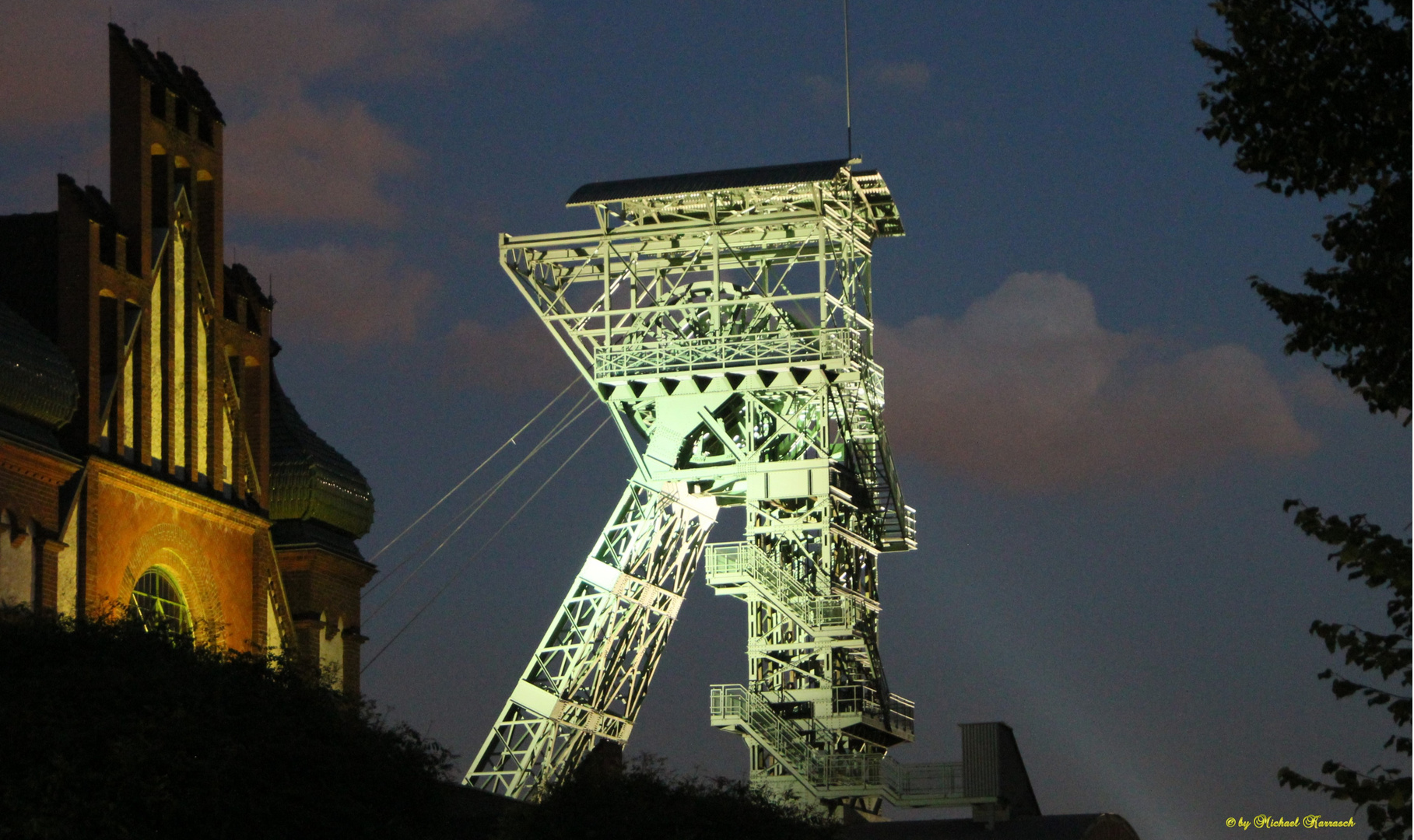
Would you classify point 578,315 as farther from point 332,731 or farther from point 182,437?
point 332,731

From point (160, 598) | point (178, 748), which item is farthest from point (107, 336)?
point (178, 748)

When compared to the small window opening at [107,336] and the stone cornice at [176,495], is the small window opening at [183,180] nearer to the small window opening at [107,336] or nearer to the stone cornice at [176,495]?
the small window opening at [107,336]

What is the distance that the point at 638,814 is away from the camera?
178 ft

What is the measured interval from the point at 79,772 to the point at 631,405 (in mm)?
49396

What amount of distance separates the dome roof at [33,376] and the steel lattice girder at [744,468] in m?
33.3

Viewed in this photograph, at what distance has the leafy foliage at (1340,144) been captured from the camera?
34.1 meters

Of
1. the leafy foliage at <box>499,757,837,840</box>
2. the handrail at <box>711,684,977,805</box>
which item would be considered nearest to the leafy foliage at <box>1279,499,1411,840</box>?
the leafy foliage at <box>499,757,837,840</box>

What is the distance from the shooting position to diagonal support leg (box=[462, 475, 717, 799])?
85.9m

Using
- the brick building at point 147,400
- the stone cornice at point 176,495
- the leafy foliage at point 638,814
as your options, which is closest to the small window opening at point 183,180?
the brick building at point 147,400

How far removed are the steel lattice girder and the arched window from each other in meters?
27.0

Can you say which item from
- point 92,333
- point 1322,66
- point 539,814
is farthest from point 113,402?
point 1322,66

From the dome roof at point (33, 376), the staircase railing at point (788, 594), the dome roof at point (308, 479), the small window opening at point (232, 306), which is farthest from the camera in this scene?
the staircase railing at point (788, 594)

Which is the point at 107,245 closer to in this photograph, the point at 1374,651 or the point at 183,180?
the point at 183,180

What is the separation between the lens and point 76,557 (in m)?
54.9
